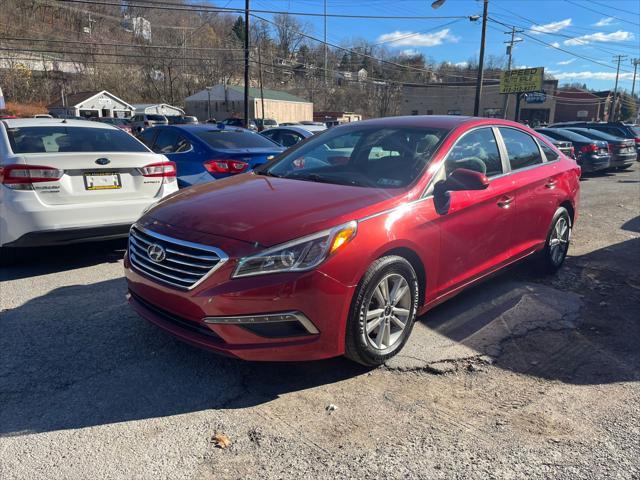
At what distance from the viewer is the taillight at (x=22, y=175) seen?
461 cm

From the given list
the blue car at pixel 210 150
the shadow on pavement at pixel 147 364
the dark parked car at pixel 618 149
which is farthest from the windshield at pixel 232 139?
the dark parked car at pixel 618 149

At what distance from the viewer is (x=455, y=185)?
11.7 ft

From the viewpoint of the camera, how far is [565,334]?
394 centimetres

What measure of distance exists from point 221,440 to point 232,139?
18.6 ft

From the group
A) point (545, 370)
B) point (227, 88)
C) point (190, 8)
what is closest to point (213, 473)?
point (545, 370)

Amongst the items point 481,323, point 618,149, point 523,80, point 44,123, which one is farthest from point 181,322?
point 523,80

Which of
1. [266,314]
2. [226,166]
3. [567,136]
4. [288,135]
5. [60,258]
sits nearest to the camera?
[266,314]

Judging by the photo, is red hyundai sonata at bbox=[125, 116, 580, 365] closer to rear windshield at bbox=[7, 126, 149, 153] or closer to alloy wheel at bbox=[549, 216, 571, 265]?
alloy wheel at bbox=[549, 216, 571, 265]

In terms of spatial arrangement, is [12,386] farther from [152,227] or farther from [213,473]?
[213,473]

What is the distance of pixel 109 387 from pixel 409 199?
88.5 inches

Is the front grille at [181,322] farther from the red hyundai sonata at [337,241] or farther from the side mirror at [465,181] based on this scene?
the side mirror at [465,181]

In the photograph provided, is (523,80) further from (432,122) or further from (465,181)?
(465,181)

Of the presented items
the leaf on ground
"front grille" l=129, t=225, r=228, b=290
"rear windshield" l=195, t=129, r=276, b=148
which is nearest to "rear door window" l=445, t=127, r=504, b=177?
"front grille" l=129, t=225, r=228, b=290

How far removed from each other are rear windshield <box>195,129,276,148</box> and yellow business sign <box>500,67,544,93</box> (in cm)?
3839
